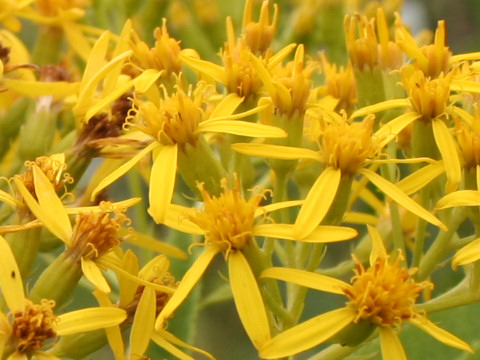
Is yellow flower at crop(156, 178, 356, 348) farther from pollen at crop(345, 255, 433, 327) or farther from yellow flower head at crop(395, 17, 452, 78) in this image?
yellow flower head at crop(395, 17, 452, 78)

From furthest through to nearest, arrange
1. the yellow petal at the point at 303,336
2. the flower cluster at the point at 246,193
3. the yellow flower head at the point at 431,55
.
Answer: the yellow flower head at the point at 431,55 < the flower cluster at the point at 246,193 < the yellow petal at the point at 303,336

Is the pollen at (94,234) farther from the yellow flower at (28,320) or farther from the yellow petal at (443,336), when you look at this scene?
the yellow petal at (443,336)

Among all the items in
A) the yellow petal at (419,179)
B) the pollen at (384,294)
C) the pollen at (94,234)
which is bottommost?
the pollen at (384,294)

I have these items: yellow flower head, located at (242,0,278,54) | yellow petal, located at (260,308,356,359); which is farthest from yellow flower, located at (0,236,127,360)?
yellow flower head, located at (242,0,278,54)

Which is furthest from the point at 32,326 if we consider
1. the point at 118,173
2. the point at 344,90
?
the point at 344,90

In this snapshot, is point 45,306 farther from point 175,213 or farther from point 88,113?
point 88,113

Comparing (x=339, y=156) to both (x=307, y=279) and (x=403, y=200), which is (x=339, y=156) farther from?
(x=307, y=279)

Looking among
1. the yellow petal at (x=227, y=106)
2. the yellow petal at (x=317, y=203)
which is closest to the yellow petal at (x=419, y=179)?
the yellow petal at (x=317, y=203)
